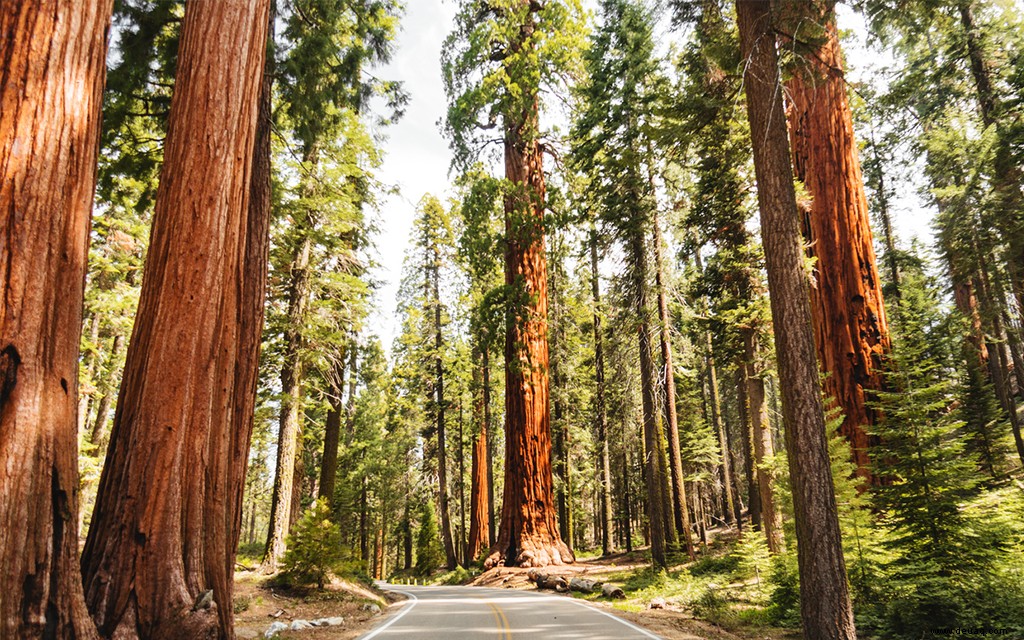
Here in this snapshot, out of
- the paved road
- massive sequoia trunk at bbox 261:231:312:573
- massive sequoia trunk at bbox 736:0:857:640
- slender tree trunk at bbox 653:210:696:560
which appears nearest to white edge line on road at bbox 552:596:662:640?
the paved road

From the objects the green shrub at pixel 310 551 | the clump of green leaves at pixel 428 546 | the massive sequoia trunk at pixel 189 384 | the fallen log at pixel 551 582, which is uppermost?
the massive sequoia trunk at pixel 189 384

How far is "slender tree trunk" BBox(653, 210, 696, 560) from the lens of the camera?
17156 mm

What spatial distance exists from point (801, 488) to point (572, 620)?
452cm

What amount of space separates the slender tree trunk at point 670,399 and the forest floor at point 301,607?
31.0 ft

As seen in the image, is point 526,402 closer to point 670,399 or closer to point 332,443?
point 670,399

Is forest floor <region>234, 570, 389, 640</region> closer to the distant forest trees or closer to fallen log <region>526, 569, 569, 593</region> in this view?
the distant forest trees

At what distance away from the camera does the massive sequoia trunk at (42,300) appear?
3582 millimetres

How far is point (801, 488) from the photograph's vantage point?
700cm

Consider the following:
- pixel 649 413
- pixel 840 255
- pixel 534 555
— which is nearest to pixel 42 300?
pixel 840 255

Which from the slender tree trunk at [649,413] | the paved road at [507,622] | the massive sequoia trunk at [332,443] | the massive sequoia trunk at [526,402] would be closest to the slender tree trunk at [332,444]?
the massive sequoia trunk at [332,443]

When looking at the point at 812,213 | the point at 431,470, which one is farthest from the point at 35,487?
the point at 431,470

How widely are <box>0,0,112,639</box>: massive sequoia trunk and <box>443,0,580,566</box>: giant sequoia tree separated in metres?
11.3

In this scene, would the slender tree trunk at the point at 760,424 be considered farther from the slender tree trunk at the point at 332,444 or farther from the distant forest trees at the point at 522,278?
the slender tree trunk at the point at 332,444

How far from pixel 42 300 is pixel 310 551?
1109cm
